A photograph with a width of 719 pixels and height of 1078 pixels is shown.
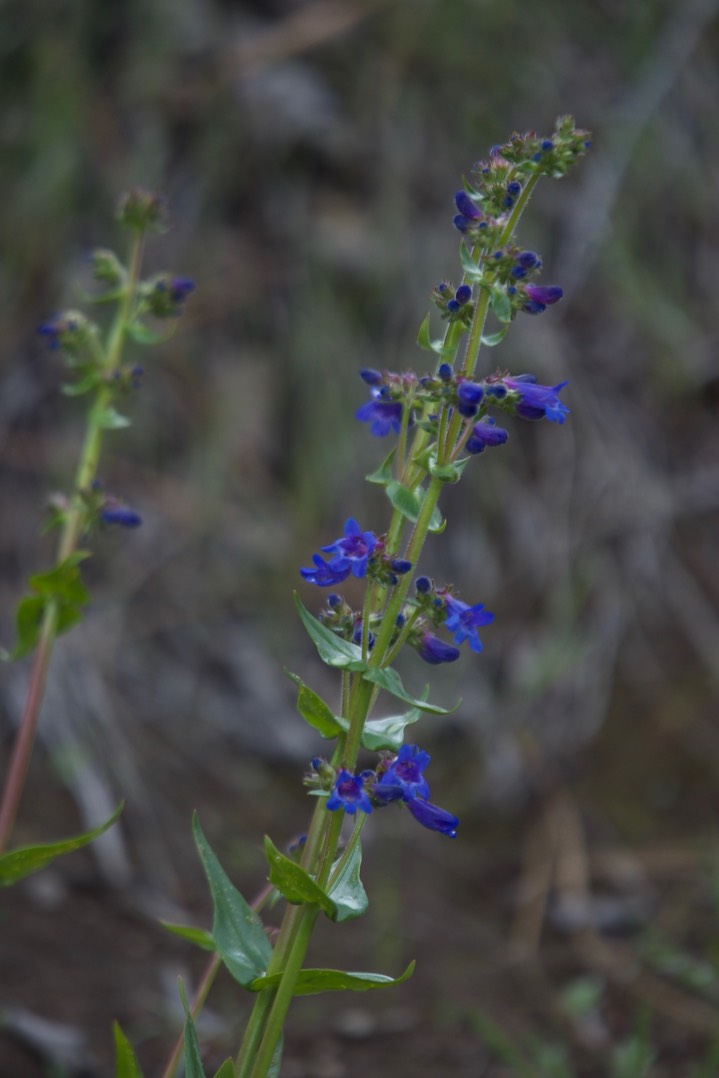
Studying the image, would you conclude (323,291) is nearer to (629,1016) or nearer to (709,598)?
(709,598)

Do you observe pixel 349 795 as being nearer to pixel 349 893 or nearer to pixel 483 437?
pixel 349 893

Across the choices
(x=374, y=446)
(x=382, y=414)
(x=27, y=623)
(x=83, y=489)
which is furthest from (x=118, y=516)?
(x=374, y=446)

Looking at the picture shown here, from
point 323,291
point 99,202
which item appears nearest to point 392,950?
point 323,291

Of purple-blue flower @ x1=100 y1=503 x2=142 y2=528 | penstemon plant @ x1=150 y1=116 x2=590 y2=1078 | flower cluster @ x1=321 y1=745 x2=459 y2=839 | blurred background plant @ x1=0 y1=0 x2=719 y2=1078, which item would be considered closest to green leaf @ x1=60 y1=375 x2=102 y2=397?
purple-blue flower @ x1=100 y1=503 x2=142 y2=528

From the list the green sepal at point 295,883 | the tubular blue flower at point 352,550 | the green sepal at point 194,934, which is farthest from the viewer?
the green sepal at point 194,934

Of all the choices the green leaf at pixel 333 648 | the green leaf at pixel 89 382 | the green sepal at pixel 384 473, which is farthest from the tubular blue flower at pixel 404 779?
the green leaf at pixel 89 382

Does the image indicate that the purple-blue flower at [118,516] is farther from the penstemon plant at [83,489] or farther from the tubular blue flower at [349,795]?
the tubular blue flower at [349,795]

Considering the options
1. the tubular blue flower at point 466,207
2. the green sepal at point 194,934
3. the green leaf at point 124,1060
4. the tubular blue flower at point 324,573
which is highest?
the tubular blue flower at point 466,207
